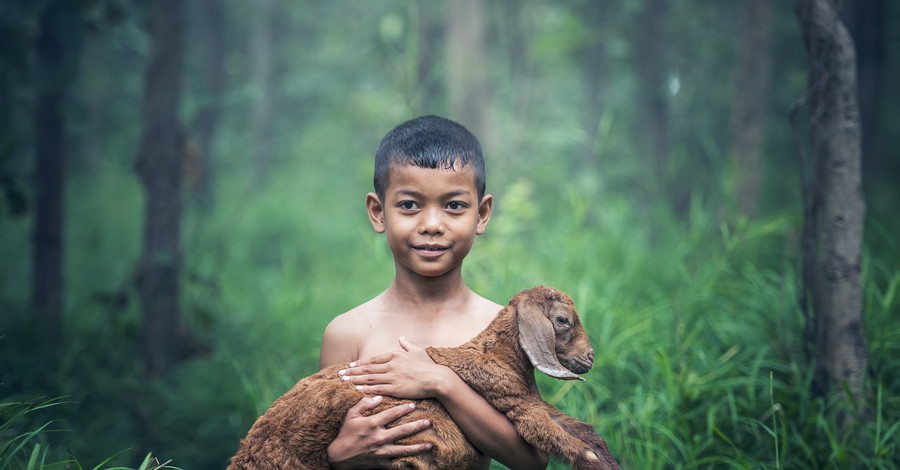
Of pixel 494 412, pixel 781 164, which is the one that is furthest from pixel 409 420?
pixel 781 164

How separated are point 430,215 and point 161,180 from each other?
12.9 feet

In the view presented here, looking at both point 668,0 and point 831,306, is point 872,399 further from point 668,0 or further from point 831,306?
point 668,0

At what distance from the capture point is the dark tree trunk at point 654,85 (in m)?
10.1

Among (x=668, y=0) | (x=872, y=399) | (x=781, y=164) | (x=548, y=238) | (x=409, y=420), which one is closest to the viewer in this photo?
(x=409, y=420)

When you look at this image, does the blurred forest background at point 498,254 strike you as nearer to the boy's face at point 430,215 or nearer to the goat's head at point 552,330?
the goat's head at point 552,330

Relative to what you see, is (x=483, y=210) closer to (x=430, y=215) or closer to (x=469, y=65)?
(x=430, y=215)

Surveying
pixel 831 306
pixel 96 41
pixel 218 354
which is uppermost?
pixel 96 41

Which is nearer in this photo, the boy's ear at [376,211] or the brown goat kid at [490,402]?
the brown goat kid at [490,402]

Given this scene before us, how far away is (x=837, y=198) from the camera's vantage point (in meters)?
3.01

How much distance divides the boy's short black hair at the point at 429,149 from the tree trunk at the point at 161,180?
3.61 metres

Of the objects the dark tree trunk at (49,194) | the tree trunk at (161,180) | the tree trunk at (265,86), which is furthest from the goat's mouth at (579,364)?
the tree trunk at (265,86)

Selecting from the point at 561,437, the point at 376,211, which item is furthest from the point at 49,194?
the point at 561,437

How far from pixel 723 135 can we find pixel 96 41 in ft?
38.1

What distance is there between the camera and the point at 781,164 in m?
10.2
